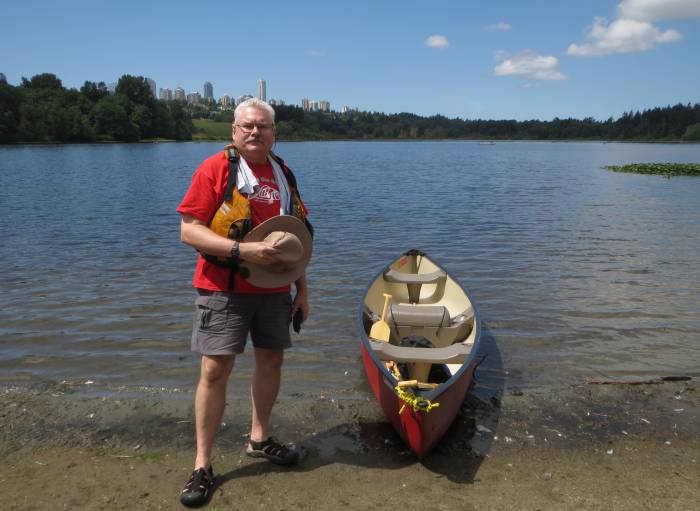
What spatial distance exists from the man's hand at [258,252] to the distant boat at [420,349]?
1.58m

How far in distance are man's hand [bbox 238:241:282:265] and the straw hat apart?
0.13 ft

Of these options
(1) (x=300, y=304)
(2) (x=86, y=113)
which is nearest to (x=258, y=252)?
(1) (x=300, y=304)

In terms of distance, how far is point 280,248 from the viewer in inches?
133

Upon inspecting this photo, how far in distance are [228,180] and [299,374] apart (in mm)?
3456

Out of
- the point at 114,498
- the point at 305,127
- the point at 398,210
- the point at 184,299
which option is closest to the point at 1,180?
the point at 398,210

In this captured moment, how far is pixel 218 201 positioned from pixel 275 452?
2031 mm

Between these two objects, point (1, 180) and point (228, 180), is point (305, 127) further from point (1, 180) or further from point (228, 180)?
point (228, 180)

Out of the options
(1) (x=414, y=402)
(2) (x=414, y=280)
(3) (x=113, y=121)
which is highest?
(3) (x=113, y=121)

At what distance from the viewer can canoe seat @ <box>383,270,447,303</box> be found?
8.09m

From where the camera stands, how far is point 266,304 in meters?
3.67

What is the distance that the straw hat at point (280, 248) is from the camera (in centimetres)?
343

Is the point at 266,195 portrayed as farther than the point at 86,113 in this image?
No

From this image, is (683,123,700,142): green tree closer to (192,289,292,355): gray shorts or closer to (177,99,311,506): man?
(177,99,311,506): man

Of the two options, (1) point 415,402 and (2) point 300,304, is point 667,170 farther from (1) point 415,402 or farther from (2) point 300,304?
(2) point 300,304
